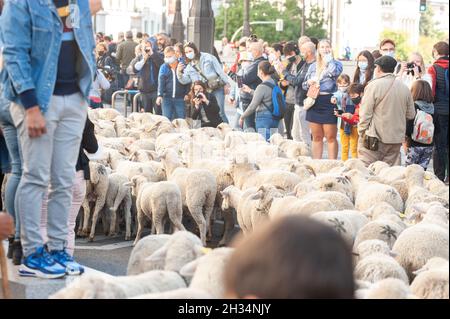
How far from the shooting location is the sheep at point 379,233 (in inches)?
312

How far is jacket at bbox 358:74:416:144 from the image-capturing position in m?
12.7

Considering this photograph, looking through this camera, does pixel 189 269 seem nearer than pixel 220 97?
Yes

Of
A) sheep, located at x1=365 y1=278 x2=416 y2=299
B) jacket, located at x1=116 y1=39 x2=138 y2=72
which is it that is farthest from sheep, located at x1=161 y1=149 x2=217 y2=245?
jacket, located at x1=116 y1=39 x2=138 y2=72

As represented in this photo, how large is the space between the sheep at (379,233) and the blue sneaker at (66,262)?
8.06ft

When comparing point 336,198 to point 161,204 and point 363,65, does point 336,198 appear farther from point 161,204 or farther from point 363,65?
point 363,65

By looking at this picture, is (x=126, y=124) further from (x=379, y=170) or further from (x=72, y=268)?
(x=72, y=268)

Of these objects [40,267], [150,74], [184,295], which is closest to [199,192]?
[40,267]

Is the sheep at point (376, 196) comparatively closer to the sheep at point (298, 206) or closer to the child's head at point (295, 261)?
the sheep at point (298, 206)

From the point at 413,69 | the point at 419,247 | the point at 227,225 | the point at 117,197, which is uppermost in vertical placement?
the point at 413,69

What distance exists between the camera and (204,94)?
665 inches

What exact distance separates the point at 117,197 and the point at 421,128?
443 centimetres

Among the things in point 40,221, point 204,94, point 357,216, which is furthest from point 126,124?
point 40,221

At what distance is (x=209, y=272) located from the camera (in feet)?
17.2
